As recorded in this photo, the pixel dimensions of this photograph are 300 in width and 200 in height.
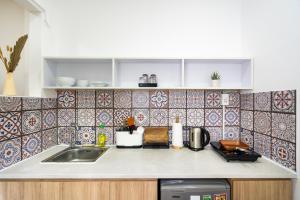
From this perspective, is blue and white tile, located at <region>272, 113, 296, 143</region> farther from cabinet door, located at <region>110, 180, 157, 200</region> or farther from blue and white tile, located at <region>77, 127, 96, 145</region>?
blue and white tile, located at <region>77, 127, 96, 145</region>

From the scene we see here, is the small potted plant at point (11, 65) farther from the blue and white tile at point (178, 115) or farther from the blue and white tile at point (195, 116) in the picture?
the blue and white tile at point (195, 116)

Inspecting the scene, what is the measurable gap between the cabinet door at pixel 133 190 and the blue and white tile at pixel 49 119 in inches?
35.5

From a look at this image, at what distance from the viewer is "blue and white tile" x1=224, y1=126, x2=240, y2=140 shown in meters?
1.80

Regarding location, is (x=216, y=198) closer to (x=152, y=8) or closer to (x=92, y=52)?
(x=92, y=52)

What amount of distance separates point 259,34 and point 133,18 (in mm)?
1170

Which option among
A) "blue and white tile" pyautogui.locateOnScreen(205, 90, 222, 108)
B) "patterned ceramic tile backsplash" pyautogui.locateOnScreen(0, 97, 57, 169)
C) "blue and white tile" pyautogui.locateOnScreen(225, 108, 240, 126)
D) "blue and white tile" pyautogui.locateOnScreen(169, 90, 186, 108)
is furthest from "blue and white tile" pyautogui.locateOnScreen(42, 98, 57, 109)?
"blue and white tile" pyautogui.locateOnScreen(225, 108, 240, 126)

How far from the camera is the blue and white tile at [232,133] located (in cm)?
180

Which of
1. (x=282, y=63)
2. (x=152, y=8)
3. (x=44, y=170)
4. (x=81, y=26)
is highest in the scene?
(x=152, y=8)

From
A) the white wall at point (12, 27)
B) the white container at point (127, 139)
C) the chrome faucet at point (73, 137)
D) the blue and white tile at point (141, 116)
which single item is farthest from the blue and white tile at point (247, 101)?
the white wall at point (12, 27)

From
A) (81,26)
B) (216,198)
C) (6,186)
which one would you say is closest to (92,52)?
(81,26)

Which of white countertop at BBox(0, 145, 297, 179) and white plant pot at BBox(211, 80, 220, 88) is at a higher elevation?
white plant pot at BBox(211, 80, 220, 88)

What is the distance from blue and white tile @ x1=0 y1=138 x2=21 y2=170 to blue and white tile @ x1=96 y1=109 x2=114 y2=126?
68 centimetres

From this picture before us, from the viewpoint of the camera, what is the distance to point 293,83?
111cm

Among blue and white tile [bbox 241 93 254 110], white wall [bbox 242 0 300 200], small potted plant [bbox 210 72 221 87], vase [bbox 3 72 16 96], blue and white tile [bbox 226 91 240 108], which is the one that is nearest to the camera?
white wall [bbox 242 0 300 200]
